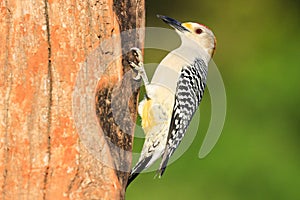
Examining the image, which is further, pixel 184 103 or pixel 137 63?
pixel 184 103

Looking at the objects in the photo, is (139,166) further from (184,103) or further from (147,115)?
(184,103)

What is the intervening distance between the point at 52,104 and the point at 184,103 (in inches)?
40.8

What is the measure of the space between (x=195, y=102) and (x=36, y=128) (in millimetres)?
1231

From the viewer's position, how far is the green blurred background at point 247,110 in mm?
5984

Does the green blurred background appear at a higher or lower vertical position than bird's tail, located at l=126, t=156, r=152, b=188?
lower

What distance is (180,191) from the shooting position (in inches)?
231

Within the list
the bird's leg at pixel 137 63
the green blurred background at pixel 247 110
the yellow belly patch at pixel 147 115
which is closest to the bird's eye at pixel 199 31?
the yellow belly patch at pixel 147 115

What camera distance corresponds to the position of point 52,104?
9.85ft

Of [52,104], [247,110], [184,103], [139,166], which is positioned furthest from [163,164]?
[247,110]

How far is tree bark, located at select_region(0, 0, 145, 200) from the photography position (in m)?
2.98

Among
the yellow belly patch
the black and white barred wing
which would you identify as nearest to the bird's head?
the black and white barred wing

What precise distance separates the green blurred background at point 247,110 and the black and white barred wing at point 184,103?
4.21ft

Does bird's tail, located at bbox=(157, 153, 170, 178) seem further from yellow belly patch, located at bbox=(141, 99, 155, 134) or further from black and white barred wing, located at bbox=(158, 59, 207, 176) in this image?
yellow belly patch, located at bbox=(141, 99, 155, 134)

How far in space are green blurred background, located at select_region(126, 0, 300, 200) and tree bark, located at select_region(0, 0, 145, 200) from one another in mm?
2246
